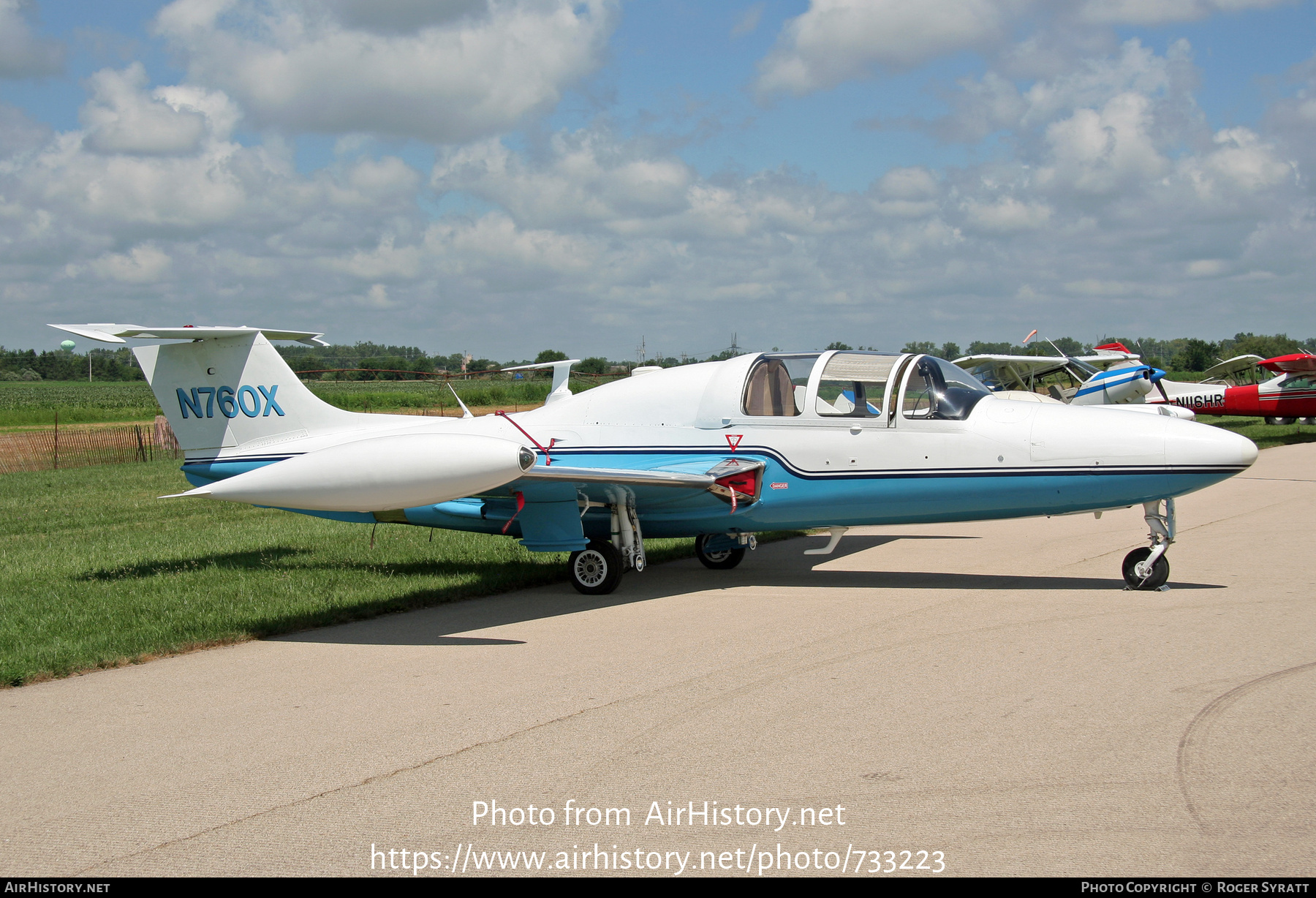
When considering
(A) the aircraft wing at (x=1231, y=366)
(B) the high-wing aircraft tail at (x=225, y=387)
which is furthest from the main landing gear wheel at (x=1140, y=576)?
(A) the aircraft wing at (x=1231, y=366)

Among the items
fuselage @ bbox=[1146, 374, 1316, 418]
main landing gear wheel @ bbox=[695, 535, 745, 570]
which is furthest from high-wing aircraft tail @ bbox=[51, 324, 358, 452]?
fuselage @ bbox=[1146, 374, 1316, 418]

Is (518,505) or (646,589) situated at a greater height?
(518,505)

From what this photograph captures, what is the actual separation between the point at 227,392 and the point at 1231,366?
1534 inches

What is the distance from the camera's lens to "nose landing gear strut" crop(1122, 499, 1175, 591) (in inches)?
323

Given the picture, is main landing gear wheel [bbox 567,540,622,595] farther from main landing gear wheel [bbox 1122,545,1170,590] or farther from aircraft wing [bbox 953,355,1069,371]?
aircraft wing [bbox 953,355,1069,371]

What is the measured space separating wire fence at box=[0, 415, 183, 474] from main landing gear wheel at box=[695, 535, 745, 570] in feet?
71.3

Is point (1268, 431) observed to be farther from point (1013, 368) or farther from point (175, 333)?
point (175, 333)

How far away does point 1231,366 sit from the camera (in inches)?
1495

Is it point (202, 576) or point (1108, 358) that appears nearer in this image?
point (202, 576)

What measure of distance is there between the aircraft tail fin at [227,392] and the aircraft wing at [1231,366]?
34.2 m

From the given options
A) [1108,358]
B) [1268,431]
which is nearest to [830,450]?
[1108,358]

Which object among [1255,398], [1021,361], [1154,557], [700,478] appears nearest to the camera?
[1154,557]

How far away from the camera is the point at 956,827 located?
370cm

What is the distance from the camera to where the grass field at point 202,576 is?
7.44m
